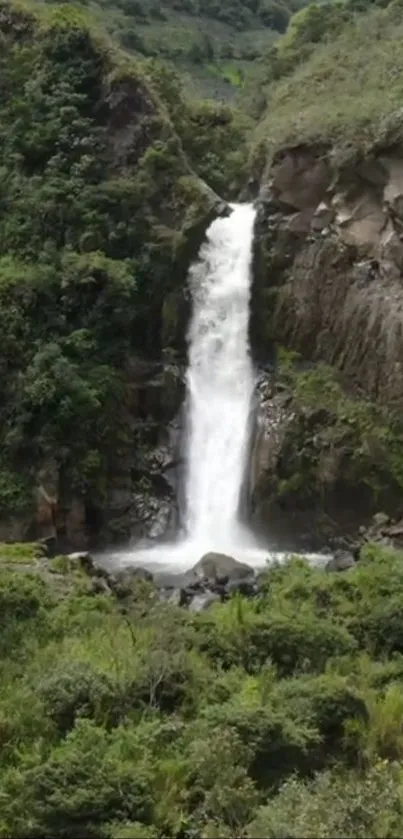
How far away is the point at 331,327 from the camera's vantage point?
95.8ft

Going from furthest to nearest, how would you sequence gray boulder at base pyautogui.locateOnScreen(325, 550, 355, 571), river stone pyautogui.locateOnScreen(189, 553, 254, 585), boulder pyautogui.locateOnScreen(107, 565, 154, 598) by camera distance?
gray boulder at base pyautogui.locateOnScreen(325, 550, 355, 571) < river stone pyautogui.locateOnScreen(189, 553, 254, 585) < boulder pyautogui.locateOnScreen(107, 565, 154, 598)

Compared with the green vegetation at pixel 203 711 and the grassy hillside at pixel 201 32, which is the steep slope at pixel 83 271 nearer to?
the green vegetation at pixel 203 711

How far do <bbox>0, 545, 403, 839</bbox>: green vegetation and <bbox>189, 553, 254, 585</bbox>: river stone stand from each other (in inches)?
136

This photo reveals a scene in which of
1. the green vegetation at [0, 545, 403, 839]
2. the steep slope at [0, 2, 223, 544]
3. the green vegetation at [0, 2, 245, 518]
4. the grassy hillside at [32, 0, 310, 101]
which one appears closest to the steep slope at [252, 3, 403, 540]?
the steep slope at [0, 2, 223, 544]

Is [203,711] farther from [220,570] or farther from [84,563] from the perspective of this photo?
[220,570]

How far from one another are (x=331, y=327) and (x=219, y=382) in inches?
134

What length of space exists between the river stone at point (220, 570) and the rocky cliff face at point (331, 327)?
17.4ft

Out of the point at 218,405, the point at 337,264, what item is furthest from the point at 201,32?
the point at 218,405

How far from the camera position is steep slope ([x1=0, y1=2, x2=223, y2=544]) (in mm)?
27062

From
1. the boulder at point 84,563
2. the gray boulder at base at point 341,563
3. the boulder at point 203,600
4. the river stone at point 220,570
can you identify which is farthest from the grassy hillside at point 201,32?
the boulder at point 203,600

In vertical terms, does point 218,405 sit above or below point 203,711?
above

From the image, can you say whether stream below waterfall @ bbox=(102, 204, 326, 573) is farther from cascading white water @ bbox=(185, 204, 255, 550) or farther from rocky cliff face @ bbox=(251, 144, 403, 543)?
rocky cliff face @ bbox=(251, 144, 403, 543)

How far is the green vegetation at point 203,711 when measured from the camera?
10.2 meters

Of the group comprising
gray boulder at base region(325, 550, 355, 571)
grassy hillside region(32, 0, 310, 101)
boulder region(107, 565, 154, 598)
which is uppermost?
grassy hillside region(32, 0, 310, 101)
